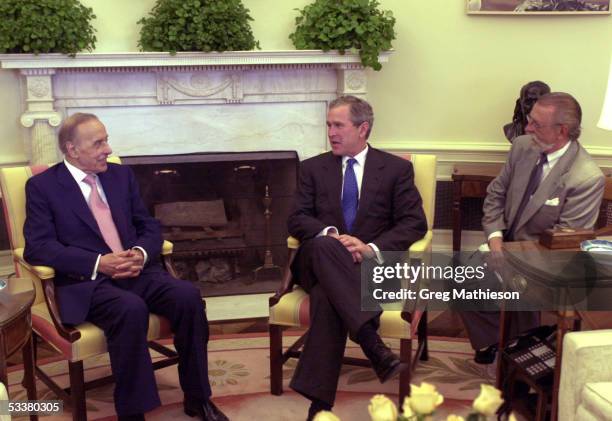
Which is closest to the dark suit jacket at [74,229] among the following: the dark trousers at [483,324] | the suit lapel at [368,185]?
the suit lapel at [368,185]

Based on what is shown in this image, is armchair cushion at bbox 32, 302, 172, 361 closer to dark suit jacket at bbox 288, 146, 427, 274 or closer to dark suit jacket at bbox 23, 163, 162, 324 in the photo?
dark suit jacket at bbox 23, 163, 162, 324

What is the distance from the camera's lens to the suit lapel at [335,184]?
358 cm

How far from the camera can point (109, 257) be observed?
10.7ft

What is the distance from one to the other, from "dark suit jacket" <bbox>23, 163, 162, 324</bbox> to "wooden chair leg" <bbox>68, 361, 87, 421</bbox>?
0.18 m

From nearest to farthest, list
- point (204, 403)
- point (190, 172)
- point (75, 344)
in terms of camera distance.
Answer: point (75, 344) < point (204, 403) < point (190, 172)

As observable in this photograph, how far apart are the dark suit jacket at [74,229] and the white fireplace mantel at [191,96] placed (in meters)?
1.27

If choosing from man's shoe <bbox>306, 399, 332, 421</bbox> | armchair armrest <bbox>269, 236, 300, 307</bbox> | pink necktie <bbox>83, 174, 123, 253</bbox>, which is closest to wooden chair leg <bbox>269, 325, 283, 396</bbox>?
armchair armrest <bbox>269, 236, 300, 307</bbox>

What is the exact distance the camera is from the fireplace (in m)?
4.91

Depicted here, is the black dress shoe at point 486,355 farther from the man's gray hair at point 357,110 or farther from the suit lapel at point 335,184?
the man's gray hair at point 357,110

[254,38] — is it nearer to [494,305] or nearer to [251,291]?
[251,291]

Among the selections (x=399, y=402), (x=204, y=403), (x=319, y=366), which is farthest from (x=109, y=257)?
(x=399, y=402)

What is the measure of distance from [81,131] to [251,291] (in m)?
1.95

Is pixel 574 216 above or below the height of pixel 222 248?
above

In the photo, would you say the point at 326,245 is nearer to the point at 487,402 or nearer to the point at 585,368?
the point at 585,368
